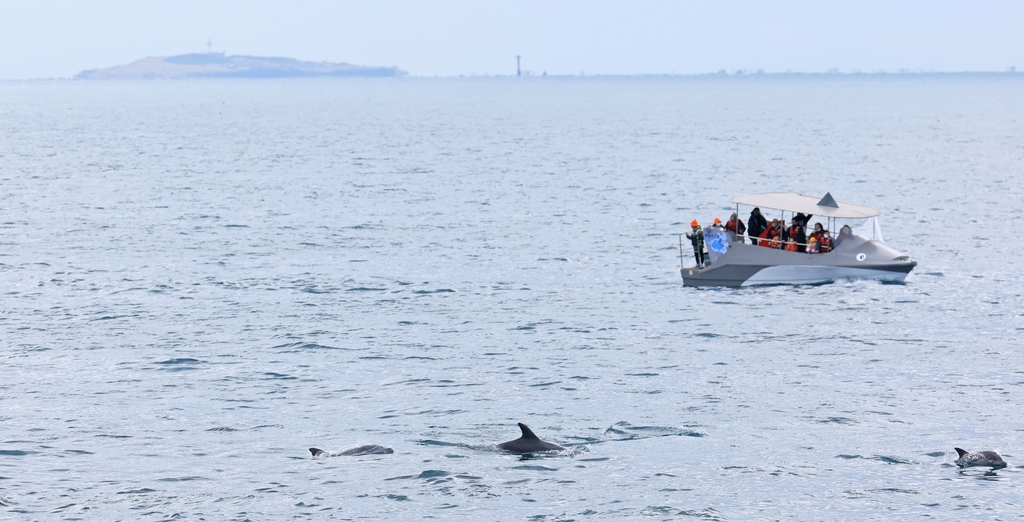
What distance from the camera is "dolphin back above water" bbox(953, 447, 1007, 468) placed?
25328 mm

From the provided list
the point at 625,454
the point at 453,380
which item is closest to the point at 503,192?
the point at 453,380

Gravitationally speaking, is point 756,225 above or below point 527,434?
above

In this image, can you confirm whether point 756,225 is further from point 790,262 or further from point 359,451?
point 359,451

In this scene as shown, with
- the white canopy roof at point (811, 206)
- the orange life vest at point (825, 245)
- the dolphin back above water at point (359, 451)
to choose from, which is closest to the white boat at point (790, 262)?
the white canopy roof at point (811, 206)

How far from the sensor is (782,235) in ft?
155

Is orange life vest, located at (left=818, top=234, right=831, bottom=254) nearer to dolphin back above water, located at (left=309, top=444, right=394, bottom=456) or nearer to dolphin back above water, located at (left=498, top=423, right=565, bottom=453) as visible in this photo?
dolphin back above water, located at (left=498, top=423, right=565, bottom=453)

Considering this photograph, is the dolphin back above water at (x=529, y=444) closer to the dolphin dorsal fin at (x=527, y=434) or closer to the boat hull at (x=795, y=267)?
the dolphin dorsal fin at (x=527, y=434)

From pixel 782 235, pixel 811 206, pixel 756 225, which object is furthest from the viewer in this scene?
pixel 756 225

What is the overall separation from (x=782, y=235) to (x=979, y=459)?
2249cm

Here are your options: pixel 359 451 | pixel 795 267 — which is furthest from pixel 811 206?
pixel 359 451

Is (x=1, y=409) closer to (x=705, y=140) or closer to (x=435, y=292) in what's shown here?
(x=435, y=292)

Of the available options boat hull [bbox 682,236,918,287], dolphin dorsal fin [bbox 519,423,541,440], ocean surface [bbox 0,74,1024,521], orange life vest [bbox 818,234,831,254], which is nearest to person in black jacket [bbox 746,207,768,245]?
boat hull [bbox 682,236,918,287]

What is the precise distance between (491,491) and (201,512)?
18.5ft

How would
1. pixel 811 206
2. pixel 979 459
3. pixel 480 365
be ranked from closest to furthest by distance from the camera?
pixel 979 459
pixel 480 365
pixel 811 206
